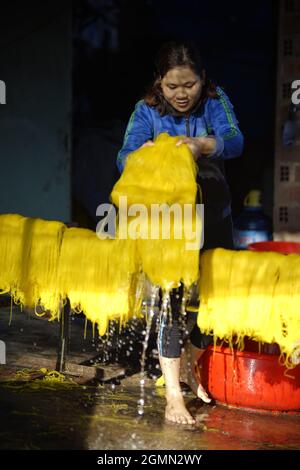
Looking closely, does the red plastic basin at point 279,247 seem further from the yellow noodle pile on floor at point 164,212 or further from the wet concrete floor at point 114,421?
the yellow noodle pile on floor at point 164,212

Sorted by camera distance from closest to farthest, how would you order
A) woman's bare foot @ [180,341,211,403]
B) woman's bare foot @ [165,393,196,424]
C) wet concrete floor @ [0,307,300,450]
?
wet concrete floor @ [0,307,300,450] < woman's bare foot @ [165,393,196,424] < woman's bare foot @ [180,341,211,403]

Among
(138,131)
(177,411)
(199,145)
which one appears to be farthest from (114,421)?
(138,131)

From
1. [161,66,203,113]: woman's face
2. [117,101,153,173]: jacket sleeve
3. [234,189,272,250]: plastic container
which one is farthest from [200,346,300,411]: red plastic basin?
[234,189,272,250]: plastic container

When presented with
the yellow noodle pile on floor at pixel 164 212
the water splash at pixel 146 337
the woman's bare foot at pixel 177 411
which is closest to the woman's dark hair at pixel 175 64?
the yellow noodle pile on floor at pixel 164 212

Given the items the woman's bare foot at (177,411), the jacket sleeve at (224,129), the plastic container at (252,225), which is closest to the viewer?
the woman's bare foot at (177,411)

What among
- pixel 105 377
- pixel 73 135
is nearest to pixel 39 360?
pixel 105 377

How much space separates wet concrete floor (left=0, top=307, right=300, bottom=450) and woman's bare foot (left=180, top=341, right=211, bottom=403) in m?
0.07

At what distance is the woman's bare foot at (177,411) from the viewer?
13.2 feet

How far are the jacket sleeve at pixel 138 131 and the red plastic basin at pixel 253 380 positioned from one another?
1.35m

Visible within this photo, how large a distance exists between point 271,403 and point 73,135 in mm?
5157

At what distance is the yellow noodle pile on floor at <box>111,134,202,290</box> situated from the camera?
3.75 meters

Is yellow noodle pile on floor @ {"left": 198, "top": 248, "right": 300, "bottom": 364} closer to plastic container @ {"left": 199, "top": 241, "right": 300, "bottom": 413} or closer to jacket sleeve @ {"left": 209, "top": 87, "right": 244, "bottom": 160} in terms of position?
plastic container @ {"left": 199, "top": 241, "right": 300, "bottom": 413}

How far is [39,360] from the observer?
→ 5.02 metres

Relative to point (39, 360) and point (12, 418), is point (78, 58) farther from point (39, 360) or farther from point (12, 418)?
point (12, 418)
